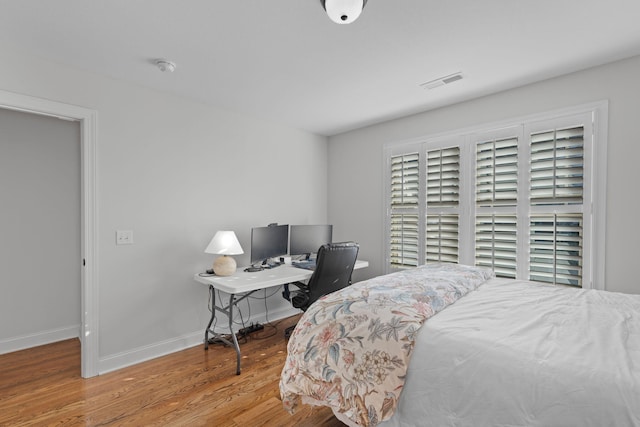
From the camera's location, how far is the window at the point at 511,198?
2.45m

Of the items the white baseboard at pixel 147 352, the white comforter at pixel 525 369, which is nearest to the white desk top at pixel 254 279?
the white baseboard at pixel 147 352

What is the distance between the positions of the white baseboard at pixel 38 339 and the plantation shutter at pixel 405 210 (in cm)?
344

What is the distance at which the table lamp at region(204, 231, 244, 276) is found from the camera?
284 cm

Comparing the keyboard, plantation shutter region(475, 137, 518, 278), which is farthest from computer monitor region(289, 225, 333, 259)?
plantation shutter region(475, 137, 518, 278)

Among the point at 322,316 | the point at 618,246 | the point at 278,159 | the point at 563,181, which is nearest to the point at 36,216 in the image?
the point at 278,159

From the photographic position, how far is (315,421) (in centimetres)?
190

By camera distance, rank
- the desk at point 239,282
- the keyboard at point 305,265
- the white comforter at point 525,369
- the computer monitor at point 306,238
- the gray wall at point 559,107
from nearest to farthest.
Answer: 1. the white comforter at point 525,369
2. the gray wall at point 559,107
3. the desk at point 239,282
4. the keyboard at point 305,265
5. the computer monitor at point 306,238

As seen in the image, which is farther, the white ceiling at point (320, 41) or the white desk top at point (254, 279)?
the white desk top at point (254, 279)

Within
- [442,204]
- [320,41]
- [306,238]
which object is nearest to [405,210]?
[442,204]

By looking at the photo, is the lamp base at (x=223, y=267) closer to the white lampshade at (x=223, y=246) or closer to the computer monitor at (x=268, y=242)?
the white lampshade at (x=223, y=246)

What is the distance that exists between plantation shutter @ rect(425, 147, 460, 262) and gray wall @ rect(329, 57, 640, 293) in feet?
0.99

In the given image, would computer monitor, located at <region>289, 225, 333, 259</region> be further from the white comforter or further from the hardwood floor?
the white comforter

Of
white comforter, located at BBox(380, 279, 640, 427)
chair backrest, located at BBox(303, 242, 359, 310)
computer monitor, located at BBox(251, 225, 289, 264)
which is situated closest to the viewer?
white comforter, located at BBox(380, 279, 640, 427)

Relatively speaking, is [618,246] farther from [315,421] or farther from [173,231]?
[173,231]
